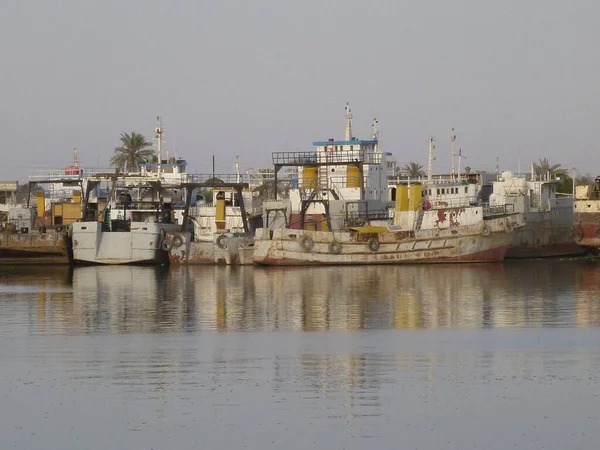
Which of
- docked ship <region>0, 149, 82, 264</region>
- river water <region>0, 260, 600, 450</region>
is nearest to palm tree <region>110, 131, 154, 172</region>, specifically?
docked ship <region>0, 149, 82, 264</region>

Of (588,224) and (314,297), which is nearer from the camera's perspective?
(314,297)

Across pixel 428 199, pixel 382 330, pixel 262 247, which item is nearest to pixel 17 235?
pixel 262 247

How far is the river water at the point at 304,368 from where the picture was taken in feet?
60.8

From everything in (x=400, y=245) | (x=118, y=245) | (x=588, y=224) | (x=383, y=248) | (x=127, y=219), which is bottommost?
(x=383, y=248)

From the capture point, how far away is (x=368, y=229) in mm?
56500

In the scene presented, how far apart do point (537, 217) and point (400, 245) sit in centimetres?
989

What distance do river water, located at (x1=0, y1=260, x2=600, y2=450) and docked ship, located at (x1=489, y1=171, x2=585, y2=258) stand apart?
61.0 ft

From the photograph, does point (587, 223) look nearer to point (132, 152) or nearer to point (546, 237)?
point (546, 237)

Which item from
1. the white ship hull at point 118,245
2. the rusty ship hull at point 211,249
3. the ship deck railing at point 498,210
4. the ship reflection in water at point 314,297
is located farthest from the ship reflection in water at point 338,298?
the ship deck railing at point 498,210

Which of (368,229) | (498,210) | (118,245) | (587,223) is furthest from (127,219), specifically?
(587,223)

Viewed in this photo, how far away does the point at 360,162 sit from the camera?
2426 inches

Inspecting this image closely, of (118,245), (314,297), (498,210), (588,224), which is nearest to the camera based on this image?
(314,297)

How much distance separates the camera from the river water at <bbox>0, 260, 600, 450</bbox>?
18.5m

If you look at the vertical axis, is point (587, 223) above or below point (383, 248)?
above
